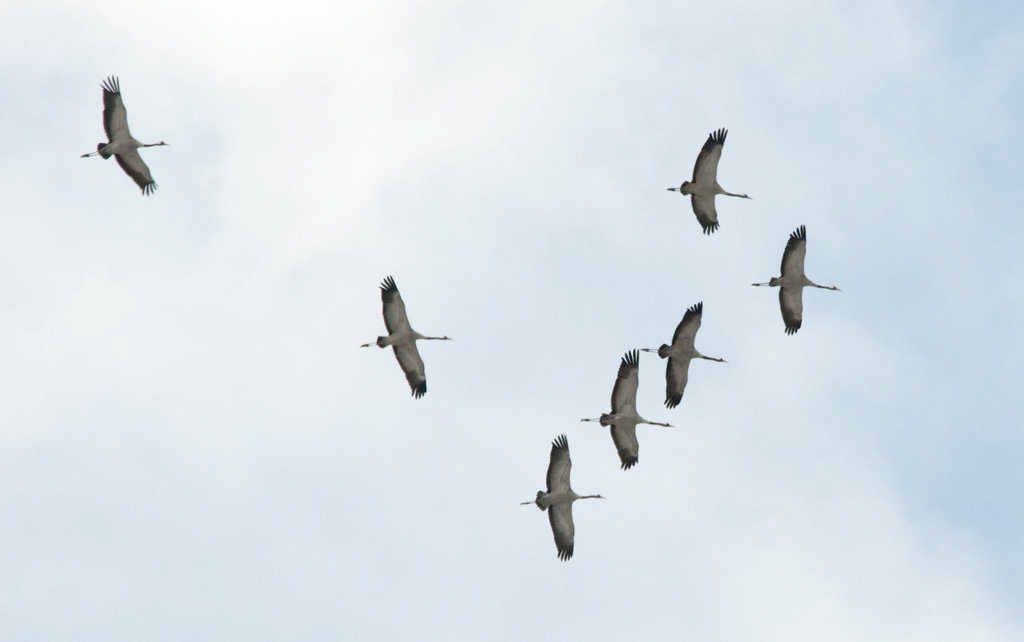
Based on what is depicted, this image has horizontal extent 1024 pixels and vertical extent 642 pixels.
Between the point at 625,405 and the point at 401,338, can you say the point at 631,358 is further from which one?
the point at 401,338

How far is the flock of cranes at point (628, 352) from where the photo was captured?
4769 cm

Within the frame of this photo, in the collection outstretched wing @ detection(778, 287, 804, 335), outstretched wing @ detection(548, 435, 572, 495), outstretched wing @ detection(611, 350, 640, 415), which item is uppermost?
outstretched wing @ detection(778, 287, 804, 335)

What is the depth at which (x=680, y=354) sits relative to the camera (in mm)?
50031

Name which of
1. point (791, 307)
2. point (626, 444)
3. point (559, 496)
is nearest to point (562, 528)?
point (559, 496)

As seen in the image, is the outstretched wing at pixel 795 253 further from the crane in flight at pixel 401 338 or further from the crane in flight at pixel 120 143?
the crane in flight at pixel 120 143

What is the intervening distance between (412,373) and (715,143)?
36.4 feet

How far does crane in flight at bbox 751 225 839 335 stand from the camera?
50.5 metres

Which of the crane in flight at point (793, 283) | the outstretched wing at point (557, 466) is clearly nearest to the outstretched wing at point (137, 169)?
the outstretched wing at point (557, 466)

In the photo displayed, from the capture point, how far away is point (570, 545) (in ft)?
158

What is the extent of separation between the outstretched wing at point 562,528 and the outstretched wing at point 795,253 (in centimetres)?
984

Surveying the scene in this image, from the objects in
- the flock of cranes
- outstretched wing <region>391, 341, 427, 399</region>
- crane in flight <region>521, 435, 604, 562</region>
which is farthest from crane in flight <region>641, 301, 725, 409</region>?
outstretched wing <region>391, 341, 427, 399</region>

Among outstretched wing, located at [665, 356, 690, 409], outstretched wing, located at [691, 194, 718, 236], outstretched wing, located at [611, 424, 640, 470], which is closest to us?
outstretched wing, located at [611, 424, 640, 470]

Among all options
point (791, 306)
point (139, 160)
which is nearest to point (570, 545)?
point (791, 306)

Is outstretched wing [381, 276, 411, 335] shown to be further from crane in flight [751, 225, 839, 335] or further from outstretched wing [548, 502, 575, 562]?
crane in flight [751, 225, 839, 335]
